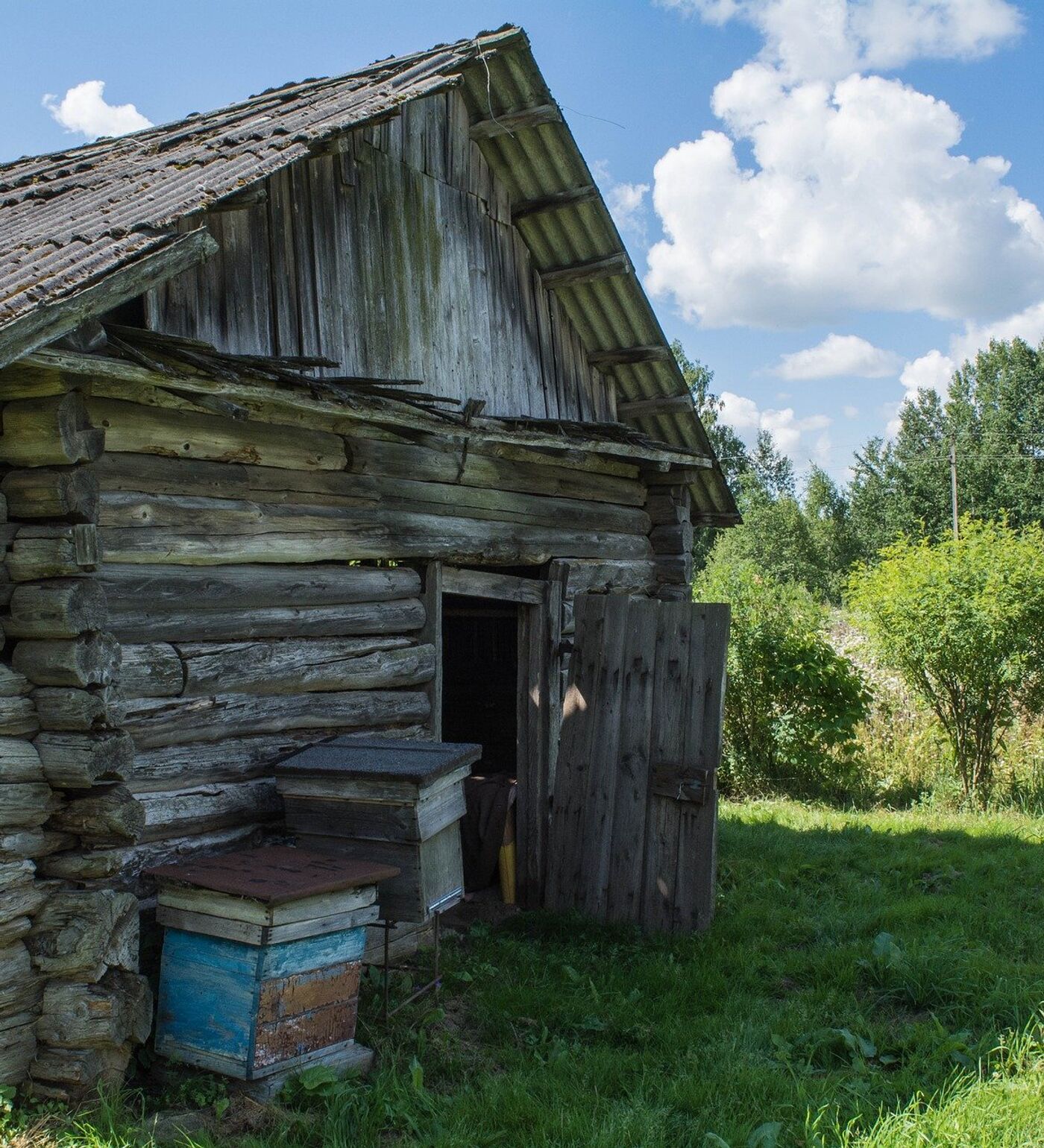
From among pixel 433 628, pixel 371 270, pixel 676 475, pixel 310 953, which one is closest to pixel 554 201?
pixel 371 270

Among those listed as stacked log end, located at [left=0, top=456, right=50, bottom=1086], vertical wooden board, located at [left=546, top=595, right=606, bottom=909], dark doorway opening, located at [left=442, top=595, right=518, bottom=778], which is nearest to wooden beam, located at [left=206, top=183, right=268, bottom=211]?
stacked log end, located at [left=0, top=456, right=50, bottom=1086]

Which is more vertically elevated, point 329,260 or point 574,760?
point 329,260

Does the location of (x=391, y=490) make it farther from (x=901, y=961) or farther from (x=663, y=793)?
(x=901, y=961)

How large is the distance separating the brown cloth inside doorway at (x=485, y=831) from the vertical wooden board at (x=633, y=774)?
3.54ft

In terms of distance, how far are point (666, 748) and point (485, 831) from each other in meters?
1.69

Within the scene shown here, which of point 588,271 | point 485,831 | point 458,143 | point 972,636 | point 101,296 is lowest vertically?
point 485,831

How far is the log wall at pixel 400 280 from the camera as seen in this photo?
209 inches

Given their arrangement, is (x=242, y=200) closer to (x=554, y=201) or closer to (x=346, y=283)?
(x=346, y=283)

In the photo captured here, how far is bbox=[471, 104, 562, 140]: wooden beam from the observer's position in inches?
270

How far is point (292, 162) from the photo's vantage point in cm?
482

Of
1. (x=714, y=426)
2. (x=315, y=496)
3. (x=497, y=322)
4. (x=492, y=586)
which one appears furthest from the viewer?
(x=714, y=426)

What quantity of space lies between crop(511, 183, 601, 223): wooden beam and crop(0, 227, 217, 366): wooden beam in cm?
349

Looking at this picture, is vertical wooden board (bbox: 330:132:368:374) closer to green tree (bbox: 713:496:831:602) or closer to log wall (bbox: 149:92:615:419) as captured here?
log wall (bbox: 149:92:615:419)

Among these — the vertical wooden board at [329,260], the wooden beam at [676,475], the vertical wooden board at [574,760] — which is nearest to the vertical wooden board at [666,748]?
the vertical wooden board at [574,760]
